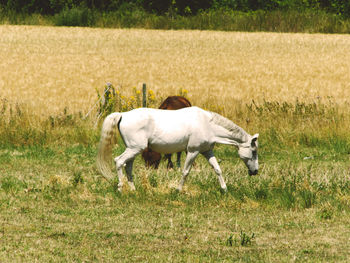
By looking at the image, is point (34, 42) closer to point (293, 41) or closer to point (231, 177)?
point (293, 41)

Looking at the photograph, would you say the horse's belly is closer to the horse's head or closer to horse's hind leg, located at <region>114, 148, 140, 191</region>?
horse's hind leg, located at <region>114, 148, 140, 191</region>

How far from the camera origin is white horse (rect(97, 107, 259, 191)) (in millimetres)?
10141

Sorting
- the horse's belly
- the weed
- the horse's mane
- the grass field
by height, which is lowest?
the grass field

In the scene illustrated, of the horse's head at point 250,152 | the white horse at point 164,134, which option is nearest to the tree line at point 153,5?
the horse's head at point 250,152

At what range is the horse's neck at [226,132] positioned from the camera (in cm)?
1040

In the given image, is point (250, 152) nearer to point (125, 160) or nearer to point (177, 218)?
point (125, 160)

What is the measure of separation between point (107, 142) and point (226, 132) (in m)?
1.94

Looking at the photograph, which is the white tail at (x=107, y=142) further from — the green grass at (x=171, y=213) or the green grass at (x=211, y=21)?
the green grass at (x=211, y=21)

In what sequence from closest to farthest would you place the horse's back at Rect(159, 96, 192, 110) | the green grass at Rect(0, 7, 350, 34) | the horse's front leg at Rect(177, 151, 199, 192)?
Answer: the horse's front leg at Rect(177, 151, 199, 192)
the horse's back at Rect(159, 96, 192, 110)
the green grass at Rect(0, 7, 350, 34)

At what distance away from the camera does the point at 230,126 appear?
1047cm

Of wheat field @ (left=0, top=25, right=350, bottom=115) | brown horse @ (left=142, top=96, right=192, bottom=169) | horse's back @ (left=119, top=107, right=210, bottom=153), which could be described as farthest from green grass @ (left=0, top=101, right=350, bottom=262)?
wheat field @ (left=0, top=25, right=350, bottom=115)

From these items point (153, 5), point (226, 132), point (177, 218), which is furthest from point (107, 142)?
Answer: point (153, 5)

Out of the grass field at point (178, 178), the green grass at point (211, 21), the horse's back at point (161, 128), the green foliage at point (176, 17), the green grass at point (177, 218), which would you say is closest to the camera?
the green grass at point (177, 218)

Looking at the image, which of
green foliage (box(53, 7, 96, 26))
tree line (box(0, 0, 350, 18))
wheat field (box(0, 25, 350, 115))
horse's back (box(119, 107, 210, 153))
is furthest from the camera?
tree line (box(0, 0, 350, 18))
